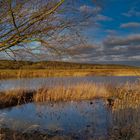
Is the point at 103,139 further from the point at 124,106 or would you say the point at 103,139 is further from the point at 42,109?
the point at 42,109

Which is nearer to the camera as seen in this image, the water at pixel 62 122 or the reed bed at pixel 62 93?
the water at pixel 62 122

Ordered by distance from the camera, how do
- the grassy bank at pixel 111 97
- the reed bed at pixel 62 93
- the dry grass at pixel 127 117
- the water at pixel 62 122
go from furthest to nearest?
the reed bed at pixel 62 93 → the water at pixel 62 122 → the grassy bank at pixel 111 97 → the dry grass at pixel 127 117

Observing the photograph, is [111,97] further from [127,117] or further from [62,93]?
[127,117]

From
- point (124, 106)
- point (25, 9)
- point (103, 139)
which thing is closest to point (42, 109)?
point (124, 106)

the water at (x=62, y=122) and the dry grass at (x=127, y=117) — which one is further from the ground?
the dry grass at (x=127, y=117)

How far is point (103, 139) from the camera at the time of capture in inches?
275

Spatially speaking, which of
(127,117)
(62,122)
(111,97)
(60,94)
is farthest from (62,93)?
(127,117)

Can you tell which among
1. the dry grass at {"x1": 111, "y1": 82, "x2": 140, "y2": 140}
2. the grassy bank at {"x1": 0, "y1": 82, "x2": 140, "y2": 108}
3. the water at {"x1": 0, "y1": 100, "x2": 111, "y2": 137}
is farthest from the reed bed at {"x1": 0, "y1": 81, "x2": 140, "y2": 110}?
the water at {"x1": 0, "y1": 100, "x2": 111, "y2": 137}

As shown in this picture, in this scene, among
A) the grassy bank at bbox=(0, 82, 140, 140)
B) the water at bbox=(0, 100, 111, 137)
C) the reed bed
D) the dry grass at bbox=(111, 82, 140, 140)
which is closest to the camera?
the dry grass at bbox=(111, 82, 140, 140)

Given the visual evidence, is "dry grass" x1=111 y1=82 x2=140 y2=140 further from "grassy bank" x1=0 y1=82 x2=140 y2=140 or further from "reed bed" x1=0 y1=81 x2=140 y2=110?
"reed bed" x1=0 y1=81 x2=140 y2=110

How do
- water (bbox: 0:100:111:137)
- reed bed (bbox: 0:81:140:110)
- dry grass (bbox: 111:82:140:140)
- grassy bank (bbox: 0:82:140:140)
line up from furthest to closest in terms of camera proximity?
reed bed (bbox: 0:81:140:110), water (bbox: 0:100:111:137), grassy bank (bbox: 0:82:140:140), dry grass (bbox: 111:82:140:140)

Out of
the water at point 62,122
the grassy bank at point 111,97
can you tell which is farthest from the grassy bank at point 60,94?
the water at point 62,122

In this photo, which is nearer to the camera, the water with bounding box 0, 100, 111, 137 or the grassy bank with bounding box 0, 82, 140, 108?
the water with bounding box 0, 100, 111, 137

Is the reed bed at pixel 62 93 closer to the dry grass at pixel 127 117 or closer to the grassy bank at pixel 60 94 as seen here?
the grassy bank at pixel 60 94
